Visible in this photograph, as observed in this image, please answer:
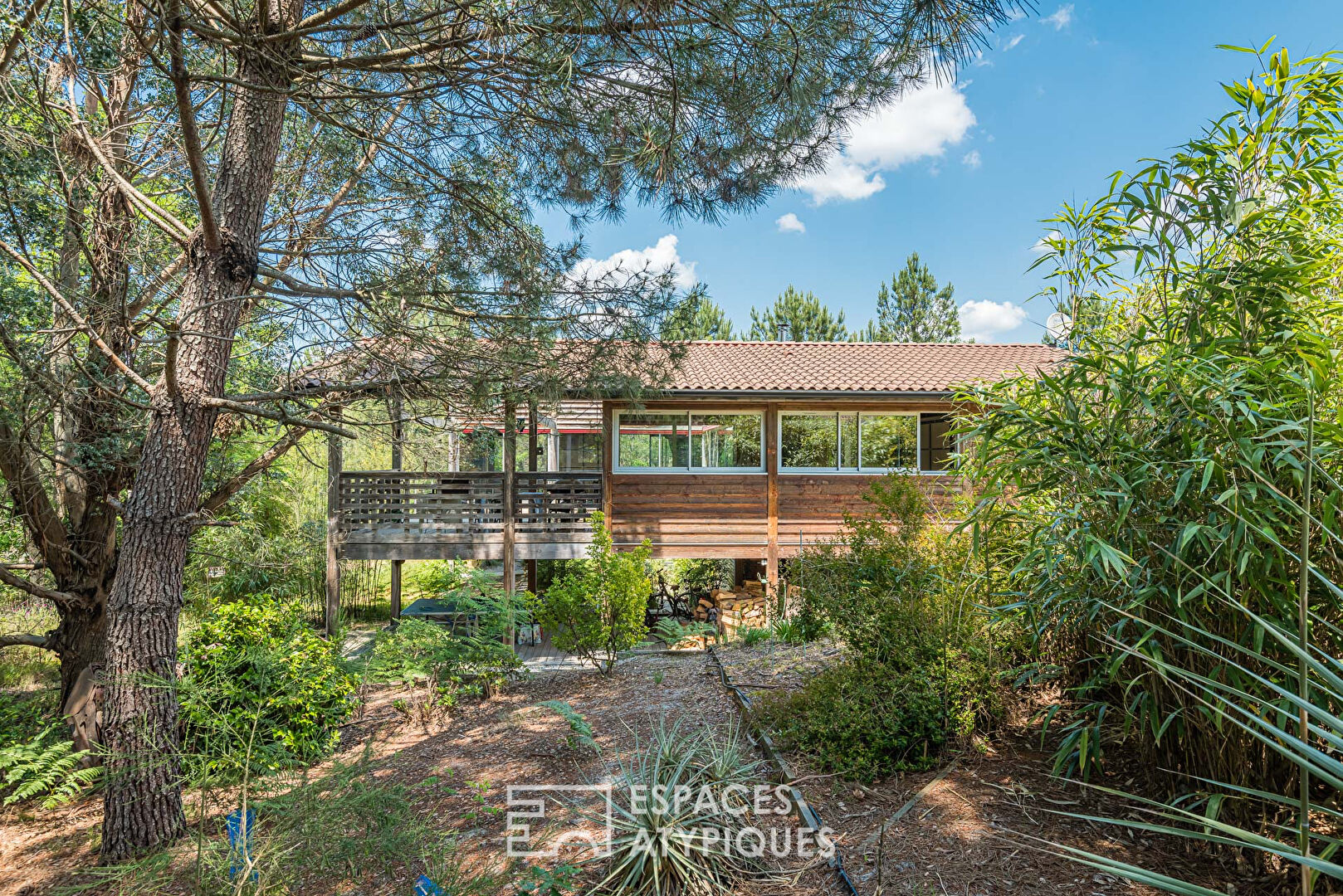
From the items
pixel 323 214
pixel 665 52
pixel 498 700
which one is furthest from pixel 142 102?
→ pixel 498 700

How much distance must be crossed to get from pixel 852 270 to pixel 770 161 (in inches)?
988

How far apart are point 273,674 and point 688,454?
7154 millimetres

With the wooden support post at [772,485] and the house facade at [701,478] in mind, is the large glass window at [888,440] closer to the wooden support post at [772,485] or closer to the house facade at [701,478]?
the house facade at [701,478]

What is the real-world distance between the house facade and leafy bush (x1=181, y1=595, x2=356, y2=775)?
14.5 ft

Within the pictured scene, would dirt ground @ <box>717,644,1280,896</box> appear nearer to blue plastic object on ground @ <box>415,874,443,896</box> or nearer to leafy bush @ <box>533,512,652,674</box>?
blue plastic object on ground @ <box>415,874,443,896</box>

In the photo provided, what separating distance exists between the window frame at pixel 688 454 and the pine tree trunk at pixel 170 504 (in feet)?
22.5

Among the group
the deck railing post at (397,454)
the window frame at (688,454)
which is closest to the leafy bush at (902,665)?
the deck railing post at (397,454)

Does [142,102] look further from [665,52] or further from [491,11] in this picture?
[665,52]

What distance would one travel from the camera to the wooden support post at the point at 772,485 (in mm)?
11031

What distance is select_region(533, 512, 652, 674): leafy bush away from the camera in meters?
6.79

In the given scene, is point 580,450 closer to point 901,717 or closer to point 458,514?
point 458,514

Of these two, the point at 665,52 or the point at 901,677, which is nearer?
the point at 665,52

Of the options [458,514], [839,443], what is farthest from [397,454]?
[839,443]

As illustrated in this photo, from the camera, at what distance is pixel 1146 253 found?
10.0 feet
